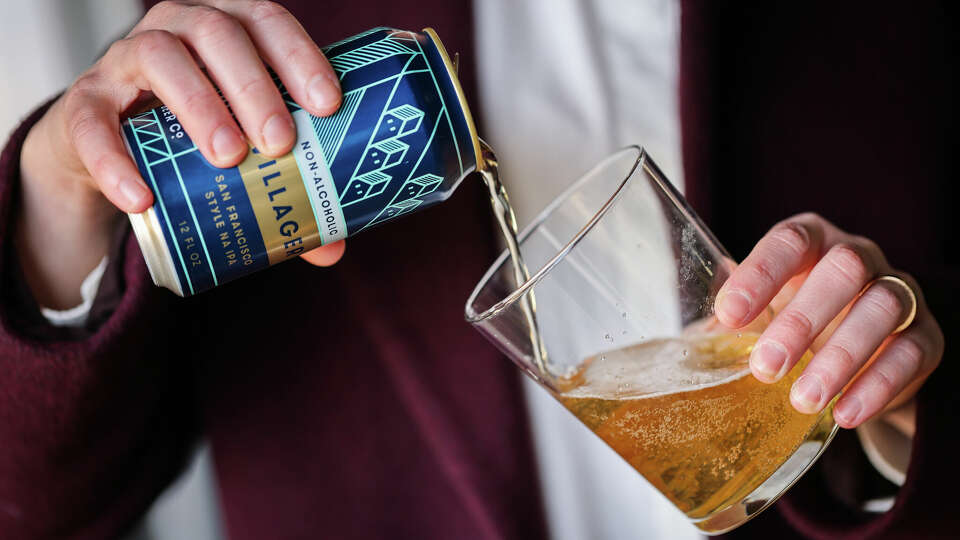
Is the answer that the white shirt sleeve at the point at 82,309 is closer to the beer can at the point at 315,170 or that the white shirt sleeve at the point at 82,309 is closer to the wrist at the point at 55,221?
the wrist at the point at 55,221

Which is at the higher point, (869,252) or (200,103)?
(200,103)

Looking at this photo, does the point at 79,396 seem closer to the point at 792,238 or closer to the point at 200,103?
the point at 200,103

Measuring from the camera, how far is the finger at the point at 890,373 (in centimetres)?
63

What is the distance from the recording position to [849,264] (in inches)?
24.9

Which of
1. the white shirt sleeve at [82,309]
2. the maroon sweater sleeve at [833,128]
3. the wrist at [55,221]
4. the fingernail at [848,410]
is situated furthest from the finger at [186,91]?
the maroon sweater sleeve at [833,128]

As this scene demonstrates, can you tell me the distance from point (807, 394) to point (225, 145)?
1.44ft

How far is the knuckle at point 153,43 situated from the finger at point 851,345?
51 cm

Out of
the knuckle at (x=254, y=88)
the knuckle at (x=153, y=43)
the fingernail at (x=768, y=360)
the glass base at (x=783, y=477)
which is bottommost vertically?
the glass base at (x=783, y=477)

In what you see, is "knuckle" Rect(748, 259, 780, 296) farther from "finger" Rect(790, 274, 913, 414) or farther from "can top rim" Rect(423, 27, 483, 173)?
"can top rim" Rect(423, 27, 483, 173)

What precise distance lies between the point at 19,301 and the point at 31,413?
11cm

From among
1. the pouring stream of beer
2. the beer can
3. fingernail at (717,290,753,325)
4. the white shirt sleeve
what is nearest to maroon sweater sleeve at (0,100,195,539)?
the white shirt sleeve

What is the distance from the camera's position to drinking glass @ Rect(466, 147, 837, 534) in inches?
21.3

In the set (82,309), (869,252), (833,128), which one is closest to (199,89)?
(82,309)

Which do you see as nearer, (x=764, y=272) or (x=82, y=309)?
(x=764, y=272)
